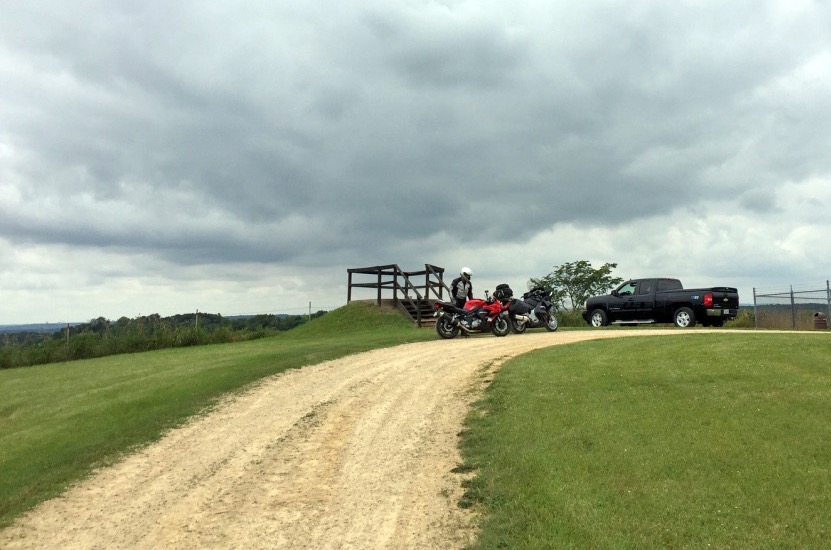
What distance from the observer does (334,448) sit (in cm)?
736

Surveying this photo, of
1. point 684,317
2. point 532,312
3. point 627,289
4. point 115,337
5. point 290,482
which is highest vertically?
point 627,289

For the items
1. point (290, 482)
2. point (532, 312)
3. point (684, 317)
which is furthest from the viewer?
point (684, 317)

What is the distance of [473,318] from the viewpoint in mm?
18281

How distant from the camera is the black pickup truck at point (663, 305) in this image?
70.4 ft

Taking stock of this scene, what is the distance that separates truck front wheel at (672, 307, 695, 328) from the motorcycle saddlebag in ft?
23.6

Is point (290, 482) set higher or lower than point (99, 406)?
lower

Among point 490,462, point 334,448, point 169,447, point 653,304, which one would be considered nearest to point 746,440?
point 490,462

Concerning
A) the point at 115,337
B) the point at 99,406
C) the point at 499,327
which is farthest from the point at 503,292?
the point at 115,337

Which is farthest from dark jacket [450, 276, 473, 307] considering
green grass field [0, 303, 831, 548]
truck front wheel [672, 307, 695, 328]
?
truck front wheel [672, 307, 695, 328]

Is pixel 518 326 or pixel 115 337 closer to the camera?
pixel 518 326

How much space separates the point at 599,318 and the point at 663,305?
262 centimetres

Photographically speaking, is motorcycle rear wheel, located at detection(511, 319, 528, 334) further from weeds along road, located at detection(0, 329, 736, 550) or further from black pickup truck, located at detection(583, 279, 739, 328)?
weeds along road, located at detection(0, 329, 736, 550)

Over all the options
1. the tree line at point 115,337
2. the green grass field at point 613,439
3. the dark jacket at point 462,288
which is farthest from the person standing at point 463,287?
the tree line at point 115,337

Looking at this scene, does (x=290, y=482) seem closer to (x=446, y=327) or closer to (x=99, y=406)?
(x=99, y=406)
